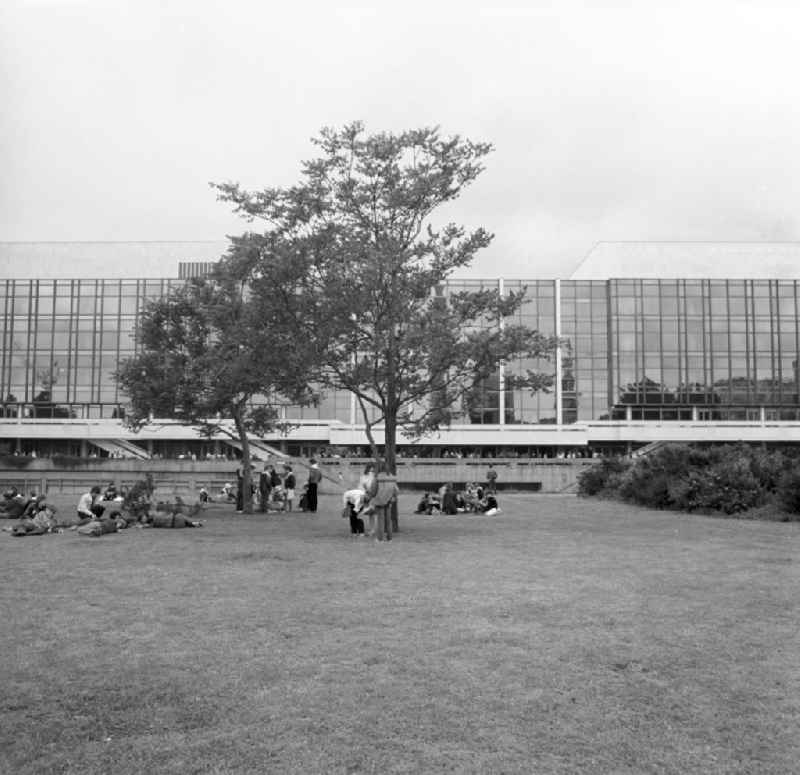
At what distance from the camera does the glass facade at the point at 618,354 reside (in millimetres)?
81625

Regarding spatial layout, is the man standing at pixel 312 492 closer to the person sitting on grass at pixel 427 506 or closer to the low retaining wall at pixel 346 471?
the person sitting on grass at pixel 427 506

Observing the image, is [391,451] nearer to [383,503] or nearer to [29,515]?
[383,503]

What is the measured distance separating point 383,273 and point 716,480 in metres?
13.9

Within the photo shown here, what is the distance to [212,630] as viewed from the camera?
340 inches

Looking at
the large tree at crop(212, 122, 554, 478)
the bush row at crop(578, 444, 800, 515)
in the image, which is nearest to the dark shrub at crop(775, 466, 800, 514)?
the bush row at crop(578, 444, 800, 515)

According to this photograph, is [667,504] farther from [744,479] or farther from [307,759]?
[307,759]

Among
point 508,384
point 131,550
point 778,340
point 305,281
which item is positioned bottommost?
point 131,550

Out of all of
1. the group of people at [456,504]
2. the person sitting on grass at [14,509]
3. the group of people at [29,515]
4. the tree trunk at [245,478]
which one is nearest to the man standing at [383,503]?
the group of people at [29,515]

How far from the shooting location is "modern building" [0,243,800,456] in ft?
267

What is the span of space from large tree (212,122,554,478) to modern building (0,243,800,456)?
58934 mm

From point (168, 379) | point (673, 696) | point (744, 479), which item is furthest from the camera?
point (168, 379)

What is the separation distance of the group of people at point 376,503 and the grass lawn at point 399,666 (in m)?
4.29

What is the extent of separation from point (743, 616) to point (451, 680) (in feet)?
14.0

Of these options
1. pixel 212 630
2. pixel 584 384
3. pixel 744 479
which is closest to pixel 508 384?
pixel 744 479
